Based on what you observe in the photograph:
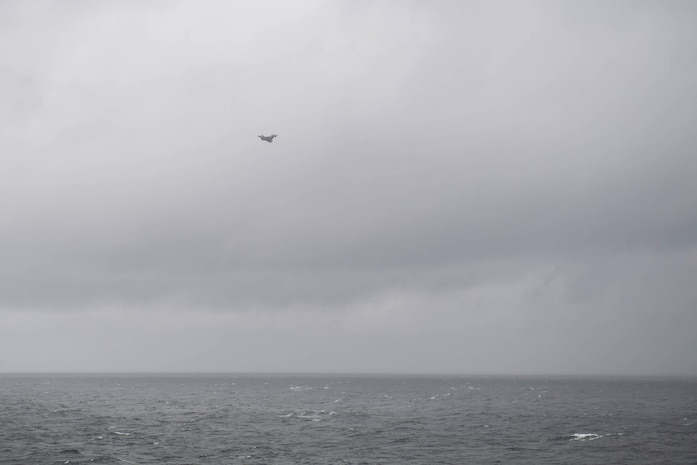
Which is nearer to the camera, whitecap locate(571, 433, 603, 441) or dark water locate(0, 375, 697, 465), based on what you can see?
dark water locate(0, 375, 697, 465)

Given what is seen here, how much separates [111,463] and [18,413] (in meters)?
65.1

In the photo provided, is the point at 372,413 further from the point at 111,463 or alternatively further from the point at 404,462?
the point at 111,463

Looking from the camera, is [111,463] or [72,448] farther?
[72,448]

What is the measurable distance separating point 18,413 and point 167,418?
30090mm

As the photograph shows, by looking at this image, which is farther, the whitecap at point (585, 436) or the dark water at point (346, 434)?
the whitecap at point (585, 436)

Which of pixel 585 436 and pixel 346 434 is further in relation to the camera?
pixel 346 434

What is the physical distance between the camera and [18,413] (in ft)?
391

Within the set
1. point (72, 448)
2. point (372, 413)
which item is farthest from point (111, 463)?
point (372, 413)

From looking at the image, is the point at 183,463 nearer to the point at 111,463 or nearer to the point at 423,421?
the point at 111,463

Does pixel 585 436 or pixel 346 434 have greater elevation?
pixel 585 436

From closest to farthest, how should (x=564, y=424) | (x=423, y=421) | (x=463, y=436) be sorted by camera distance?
(x=463, y=436), (x=564, y=424), (x=423, y=421)

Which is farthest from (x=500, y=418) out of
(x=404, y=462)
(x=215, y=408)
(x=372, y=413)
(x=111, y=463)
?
(x=111, y=463)

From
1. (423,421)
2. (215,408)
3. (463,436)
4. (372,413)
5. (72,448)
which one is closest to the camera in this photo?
(72,448)

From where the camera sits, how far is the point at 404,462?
70562 millimetres
